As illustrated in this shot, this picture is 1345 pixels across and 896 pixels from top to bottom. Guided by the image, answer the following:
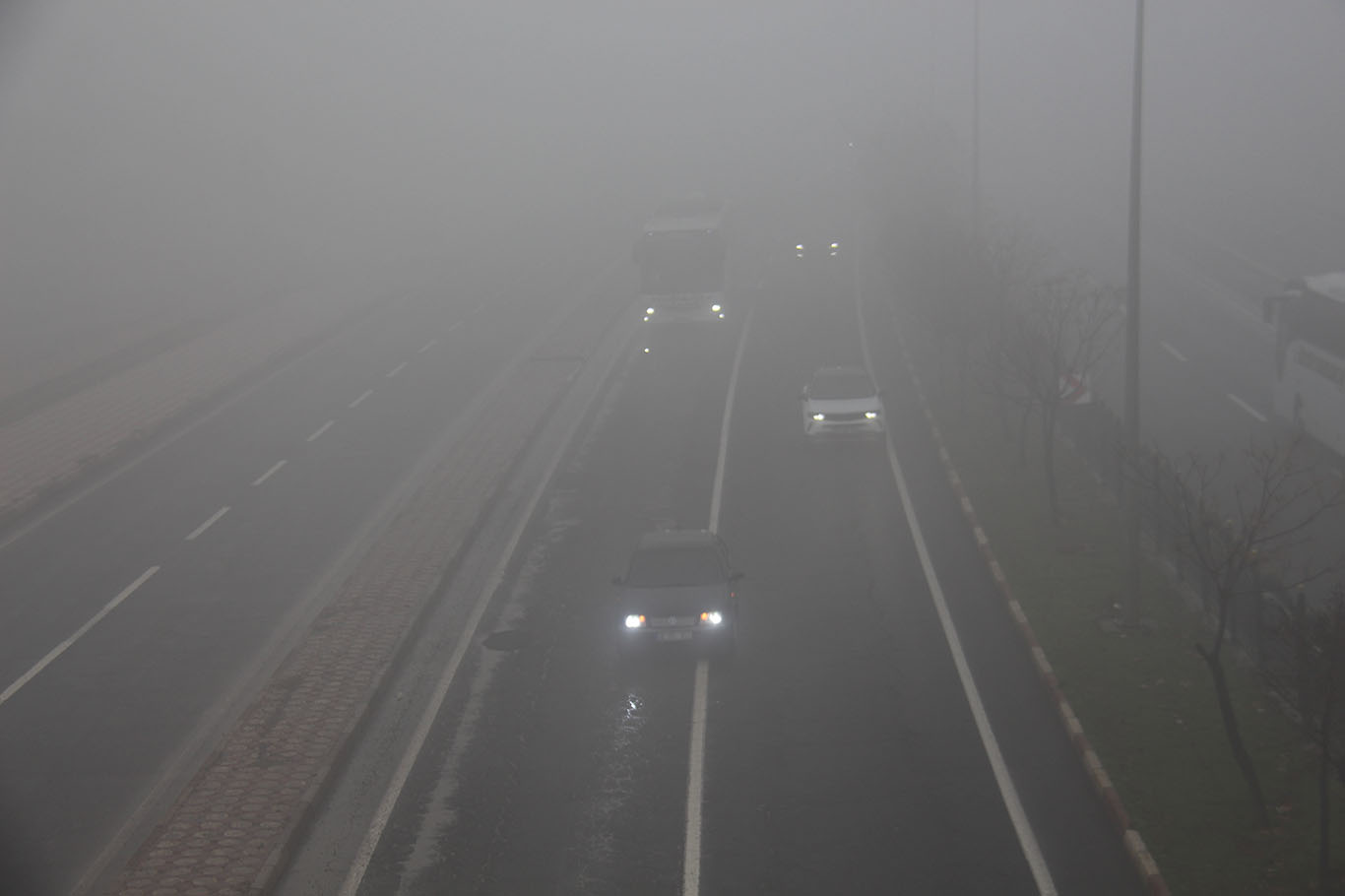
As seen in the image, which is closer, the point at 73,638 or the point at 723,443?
the point at 73,638

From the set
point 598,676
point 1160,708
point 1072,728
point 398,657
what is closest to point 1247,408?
point 1160,708

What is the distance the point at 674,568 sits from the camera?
19375 mm

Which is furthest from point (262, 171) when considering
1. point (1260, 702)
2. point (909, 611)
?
point (1260, 702)

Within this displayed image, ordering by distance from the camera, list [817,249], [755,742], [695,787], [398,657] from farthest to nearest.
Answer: [817,249] < [398,657] < [755,742] < [695,787]

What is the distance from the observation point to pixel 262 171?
3438 inches

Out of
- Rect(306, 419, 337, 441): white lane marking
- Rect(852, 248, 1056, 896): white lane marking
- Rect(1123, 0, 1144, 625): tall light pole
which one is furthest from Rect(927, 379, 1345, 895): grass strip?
Rect(306, 419, 337, 441): white lane marking

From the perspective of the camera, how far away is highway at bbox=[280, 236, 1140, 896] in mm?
13195

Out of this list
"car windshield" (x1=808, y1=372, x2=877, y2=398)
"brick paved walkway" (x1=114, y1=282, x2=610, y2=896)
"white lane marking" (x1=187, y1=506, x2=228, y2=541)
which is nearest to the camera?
"brick paved walkway" (x1=114, y1=282, x2=610, y2=896)

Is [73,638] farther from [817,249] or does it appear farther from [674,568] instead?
[817,249]

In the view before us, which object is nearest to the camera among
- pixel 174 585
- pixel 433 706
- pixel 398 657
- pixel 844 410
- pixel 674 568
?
pixel 433 706

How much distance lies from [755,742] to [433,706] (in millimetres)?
4437

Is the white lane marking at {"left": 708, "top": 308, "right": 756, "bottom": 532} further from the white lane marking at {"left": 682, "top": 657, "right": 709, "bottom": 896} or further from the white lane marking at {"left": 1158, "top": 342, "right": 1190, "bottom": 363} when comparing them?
the white lane marking at {"left": 1158, "top": 342, "right": 1190, "bottom": 363}

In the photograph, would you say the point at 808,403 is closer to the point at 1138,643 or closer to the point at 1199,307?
the point at 1138,643

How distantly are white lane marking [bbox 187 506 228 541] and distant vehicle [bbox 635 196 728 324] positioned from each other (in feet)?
69.6
